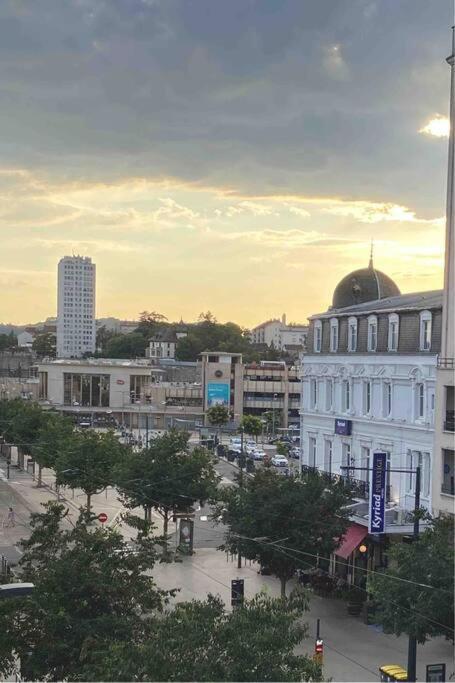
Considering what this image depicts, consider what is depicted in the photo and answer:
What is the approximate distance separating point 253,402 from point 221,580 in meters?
77.8

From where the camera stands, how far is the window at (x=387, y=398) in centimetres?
2992

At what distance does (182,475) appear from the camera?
116 ft

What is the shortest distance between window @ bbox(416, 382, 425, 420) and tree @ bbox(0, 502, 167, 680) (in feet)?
43.7

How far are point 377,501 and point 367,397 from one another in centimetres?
732

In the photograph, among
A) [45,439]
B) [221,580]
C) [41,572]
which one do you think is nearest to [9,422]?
[45,439]

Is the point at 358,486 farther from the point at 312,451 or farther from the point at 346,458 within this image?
the point at 312,451

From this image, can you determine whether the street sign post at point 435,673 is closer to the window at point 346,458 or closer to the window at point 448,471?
the window at point 448,471

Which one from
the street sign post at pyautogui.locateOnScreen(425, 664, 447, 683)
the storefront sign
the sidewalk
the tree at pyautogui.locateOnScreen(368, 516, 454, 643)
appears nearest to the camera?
the tree at pyautogui.locateOnScreen(368, 516, 454, 643)

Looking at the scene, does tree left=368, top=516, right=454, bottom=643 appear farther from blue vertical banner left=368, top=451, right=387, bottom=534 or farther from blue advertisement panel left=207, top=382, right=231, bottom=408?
blue advertisement panel left=207, top=382, right=231, bottom=408

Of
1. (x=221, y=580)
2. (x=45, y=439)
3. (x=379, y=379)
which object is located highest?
(x=379, y=379)

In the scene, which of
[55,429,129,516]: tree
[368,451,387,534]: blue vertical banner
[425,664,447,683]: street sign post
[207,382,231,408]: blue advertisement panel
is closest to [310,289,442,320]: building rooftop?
[368,451,387,534]: blue vertical banner

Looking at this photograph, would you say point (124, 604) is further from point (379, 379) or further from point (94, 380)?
point (94, 380)

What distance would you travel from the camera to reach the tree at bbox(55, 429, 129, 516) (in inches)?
1593

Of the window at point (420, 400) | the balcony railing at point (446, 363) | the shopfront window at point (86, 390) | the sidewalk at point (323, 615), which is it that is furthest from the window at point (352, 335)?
the shopfront window at point (86, 390)
